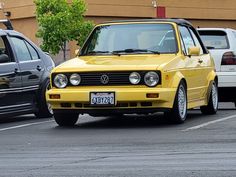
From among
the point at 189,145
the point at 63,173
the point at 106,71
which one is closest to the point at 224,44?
the point at 106,71

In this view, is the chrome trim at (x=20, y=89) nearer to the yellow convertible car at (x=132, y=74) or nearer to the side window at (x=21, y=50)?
the side window at (x=21, y=50)

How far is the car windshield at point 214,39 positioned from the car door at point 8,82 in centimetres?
406

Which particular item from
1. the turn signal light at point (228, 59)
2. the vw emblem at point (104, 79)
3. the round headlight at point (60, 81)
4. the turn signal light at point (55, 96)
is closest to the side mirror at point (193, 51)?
the vw emblem at point (104, 79)

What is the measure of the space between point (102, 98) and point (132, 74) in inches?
21.2

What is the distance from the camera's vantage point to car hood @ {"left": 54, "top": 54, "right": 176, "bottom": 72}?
1078 cm

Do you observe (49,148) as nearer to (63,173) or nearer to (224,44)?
(63,173)

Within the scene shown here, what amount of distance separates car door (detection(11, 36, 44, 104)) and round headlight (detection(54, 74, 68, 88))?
1882 mm

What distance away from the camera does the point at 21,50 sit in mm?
13180

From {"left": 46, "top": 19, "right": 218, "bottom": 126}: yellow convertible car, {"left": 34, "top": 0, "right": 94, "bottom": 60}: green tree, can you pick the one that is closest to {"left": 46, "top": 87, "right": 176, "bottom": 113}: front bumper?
{"left": 46, "top": 19, "right": 218, "bottom": 126}: yellow convertible car

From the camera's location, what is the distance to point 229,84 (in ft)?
→ 47.5

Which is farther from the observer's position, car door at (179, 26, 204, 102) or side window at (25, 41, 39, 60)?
side window at (25, 41, 39, 60)

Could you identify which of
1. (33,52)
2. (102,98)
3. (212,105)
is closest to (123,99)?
(102,98)

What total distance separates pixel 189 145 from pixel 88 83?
2.38 meters

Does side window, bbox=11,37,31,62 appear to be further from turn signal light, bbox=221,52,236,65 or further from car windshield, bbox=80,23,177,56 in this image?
turn signal light, bbox=221,52,236,65
